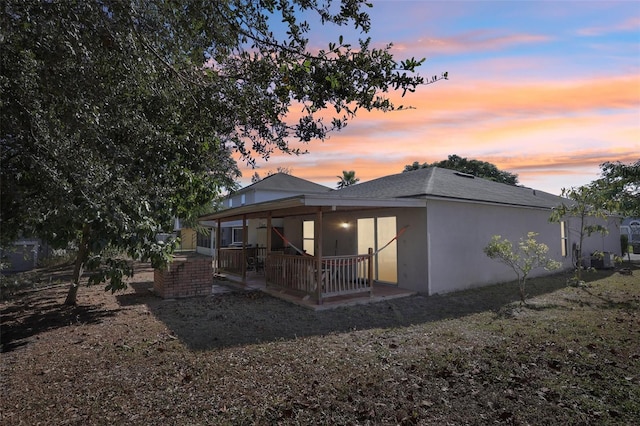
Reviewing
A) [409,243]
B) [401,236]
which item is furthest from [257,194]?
[409,243]

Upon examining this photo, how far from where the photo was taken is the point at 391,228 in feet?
35.0

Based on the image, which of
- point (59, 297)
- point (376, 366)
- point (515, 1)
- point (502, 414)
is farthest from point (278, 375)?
point (59, 297)

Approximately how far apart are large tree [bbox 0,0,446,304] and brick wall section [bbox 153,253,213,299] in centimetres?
548

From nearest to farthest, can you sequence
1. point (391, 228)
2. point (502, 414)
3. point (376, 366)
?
1. point (502, 414)
2. point (376, 366)
3. point (391, 228)

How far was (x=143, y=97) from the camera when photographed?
13.8 feet

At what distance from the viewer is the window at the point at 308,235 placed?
14600mm

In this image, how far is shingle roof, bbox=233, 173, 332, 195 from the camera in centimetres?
2691

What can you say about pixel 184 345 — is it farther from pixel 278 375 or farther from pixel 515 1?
pixel 515 1

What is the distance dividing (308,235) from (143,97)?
11063mm

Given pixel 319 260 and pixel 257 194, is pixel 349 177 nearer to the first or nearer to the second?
pixel 257 194

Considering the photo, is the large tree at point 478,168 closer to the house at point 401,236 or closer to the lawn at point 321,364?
the house at point 401,236

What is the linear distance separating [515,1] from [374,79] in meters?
2.70

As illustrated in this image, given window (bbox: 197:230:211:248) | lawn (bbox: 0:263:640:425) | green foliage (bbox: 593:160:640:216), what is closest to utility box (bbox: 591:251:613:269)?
green foliage (bbox: 593:160:640:216)

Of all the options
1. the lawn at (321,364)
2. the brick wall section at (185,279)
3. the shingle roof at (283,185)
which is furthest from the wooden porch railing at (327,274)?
the shingle roof at (283,185)
